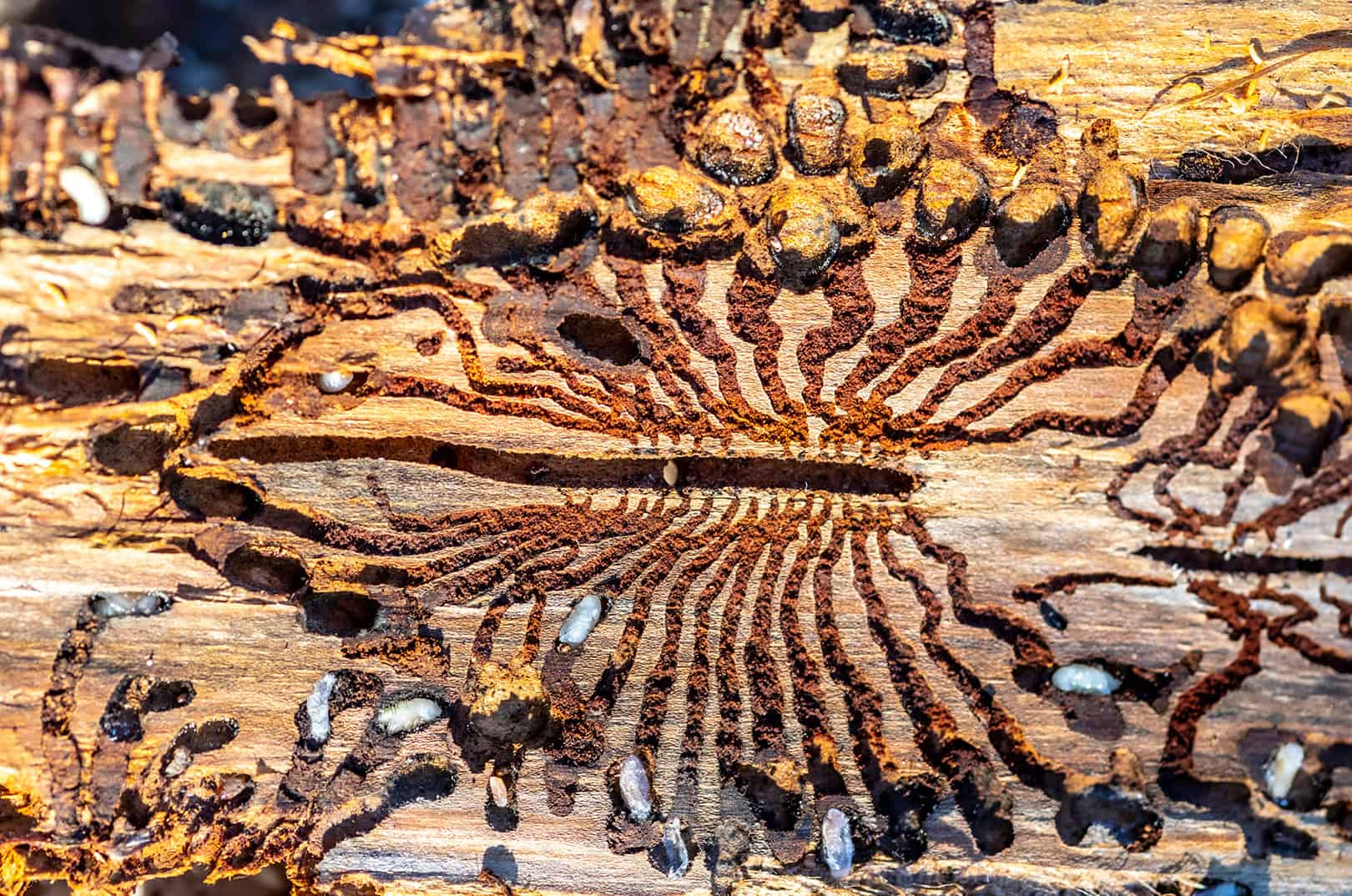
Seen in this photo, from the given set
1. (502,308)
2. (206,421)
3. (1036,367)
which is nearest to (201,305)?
(206,421)

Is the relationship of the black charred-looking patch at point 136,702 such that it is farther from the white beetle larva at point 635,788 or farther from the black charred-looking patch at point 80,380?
the white beetle larva at point 635,788

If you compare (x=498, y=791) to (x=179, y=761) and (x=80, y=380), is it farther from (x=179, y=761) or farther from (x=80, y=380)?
(x=80, y=380)

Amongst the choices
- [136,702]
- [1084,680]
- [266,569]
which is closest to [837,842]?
[1084,680]

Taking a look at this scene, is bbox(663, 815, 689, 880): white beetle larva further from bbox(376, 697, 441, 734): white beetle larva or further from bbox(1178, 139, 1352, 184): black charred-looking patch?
bbox(1178, 139, 1352, 184): black charred-looking patch

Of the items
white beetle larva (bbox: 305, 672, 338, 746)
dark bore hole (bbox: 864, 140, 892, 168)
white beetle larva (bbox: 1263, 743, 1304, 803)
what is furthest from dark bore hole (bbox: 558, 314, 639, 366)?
white beetle larva (bbox: 1263, 743, 1304, 803)

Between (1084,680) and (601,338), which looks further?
(601,338)

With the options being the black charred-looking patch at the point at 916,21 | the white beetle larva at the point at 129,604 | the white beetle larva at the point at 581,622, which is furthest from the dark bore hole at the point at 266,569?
the black charred-looking patch at the point at 916,21
